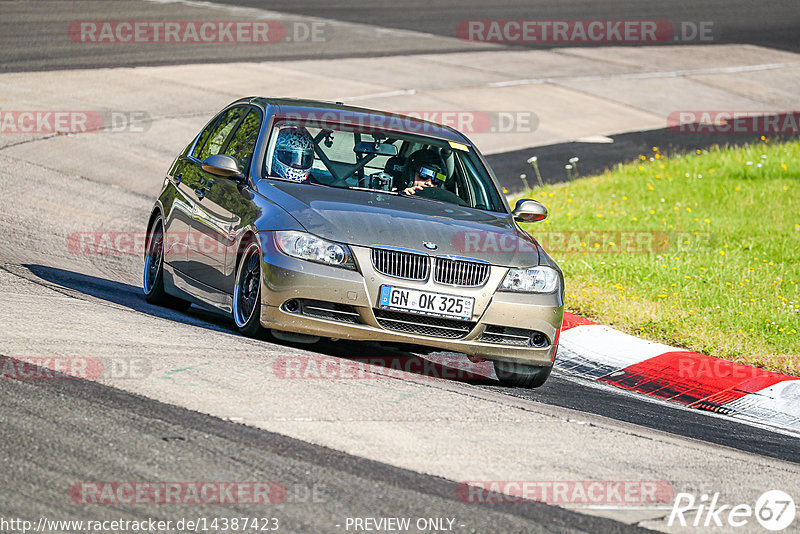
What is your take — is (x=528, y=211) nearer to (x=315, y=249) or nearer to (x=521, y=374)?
(x=521, y=374)

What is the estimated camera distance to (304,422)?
5.65 meters

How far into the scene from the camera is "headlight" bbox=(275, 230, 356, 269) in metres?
7.15

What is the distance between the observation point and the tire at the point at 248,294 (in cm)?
739

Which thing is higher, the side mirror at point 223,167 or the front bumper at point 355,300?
the side mirror at point 223,167

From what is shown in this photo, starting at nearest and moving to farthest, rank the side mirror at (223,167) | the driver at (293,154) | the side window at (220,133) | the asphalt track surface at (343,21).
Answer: the side mirror at (223,167)
the driver at (293,154)
the side window at (220,133)
the asphalt track surface at (343,21)

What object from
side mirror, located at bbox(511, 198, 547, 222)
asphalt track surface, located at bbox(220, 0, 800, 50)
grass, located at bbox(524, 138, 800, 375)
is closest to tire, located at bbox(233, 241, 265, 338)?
side mirror, located at bbox(511, 198, 547, 222)

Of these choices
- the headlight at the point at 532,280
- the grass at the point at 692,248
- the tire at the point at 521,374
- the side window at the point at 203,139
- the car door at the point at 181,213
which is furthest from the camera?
the grass at the point at 692,248

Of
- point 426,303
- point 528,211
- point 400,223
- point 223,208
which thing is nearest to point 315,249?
point 400,223

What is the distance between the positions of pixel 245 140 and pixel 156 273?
1.41 metres

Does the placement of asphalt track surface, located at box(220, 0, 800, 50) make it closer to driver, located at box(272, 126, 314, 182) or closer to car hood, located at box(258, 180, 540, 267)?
driver, located at box(272, 126, 314, 182)

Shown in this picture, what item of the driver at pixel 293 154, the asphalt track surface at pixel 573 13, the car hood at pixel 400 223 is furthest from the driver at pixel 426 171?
the asphalt track surface at pixel 573 13

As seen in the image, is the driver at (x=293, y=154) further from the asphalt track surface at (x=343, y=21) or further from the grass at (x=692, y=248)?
the asphalt track surface at (x=343, y=21)

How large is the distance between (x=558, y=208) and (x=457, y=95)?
25.0 feet

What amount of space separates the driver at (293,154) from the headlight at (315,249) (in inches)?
40.3
